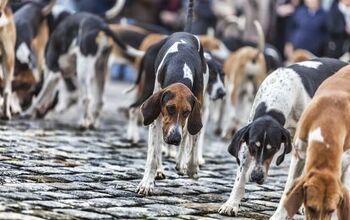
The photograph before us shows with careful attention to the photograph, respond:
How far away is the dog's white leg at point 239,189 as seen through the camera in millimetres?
8258

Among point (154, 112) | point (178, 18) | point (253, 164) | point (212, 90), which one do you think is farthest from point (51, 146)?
point (178, 18)

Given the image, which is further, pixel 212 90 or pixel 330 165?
pixel 212 90

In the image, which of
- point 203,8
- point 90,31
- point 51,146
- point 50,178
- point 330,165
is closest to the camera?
point 330,165

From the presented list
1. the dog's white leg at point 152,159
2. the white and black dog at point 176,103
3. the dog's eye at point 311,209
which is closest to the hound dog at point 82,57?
the white and black dog at point 176,103

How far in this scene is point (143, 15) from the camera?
22.3m

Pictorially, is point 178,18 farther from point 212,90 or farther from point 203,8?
point 212,90

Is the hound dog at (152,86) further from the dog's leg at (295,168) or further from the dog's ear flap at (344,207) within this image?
the dog's ear flap at (344,207)

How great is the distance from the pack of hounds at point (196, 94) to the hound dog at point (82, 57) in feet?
0.05

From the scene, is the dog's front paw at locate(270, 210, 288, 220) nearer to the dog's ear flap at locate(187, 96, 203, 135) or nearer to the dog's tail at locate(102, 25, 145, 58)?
the dog's ear flap at locate(187, 96, 203, 135)

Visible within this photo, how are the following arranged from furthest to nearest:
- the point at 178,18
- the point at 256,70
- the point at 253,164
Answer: the point at 178,18 → the point at 256,70 → the point at 253,164

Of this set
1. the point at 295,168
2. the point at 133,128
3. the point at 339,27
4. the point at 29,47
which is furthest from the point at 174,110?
the point at 339,27

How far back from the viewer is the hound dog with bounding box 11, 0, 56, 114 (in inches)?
517

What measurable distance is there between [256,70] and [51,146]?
4.00 meters

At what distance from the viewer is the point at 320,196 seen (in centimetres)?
696
